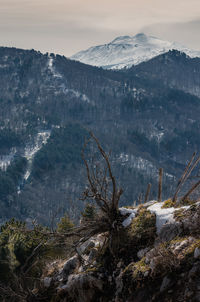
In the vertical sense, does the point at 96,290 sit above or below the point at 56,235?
below

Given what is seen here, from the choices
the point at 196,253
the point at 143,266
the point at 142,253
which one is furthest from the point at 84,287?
the point at 196,253

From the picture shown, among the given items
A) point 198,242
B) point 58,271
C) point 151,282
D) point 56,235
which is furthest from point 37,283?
point 198,242

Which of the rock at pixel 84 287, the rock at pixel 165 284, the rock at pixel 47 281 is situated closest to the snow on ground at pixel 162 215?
the rock at pixel 165 284

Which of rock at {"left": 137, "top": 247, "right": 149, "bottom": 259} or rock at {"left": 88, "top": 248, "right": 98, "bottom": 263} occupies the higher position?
rock at {"left": 137, "top": 247, "right": 149, "bottom": 259}

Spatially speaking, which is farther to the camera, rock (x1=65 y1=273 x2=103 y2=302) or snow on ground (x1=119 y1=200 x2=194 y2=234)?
snow on ground (x1=119 y1=200 x2=194 y2=234)

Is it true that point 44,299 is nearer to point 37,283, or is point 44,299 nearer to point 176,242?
point 37,283

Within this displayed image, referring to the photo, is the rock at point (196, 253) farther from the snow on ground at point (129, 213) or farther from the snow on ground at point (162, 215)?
the snow on ground at point (129, 213)

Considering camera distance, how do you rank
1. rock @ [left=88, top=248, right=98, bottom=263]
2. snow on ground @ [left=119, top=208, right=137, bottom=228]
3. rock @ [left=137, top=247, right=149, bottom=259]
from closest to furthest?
rock @ [left=137, top=247, right=149, bottom=259] → snow on ground @ [left=119, top=208, right=137, bottom=228] → rock @ [left=88, top=248, right=98, bottom=263]

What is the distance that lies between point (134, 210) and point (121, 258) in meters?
2.25

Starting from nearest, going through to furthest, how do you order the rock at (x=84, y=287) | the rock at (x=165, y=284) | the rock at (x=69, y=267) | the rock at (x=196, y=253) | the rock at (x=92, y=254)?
the rock at (x=165, y=284) → the rock at (x=196, y=253) → the rock at (x=84, y=287) → the rock at (x=92, y=254) → the rock at (x=69, y=267)

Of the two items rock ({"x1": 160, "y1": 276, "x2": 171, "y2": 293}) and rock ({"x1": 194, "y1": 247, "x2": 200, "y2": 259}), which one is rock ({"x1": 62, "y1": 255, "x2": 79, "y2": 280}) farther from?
rock ({"x1": 194, "y1": 247, "x2": 200, "y2": 259})

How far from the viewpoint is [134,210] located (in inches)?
587

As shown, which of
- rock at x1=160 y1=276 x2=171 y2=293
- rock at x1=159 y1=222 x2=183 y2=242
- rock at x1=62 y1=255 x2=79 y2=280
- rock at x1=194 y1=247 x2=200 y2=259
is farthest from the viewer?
rock at x1=62 y1=255 x2=79 y2=280

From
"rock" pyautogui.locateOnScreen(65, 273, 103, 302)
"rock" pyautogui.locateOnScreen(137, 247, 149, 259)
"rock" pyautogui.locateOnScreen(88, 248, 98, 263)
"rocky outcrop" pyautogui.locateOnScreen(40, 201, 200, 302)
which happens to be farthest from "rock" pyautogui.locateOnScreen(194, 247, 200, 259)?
"rock" pyautogui.locateOnScreen(88, 248, 98, 263)
